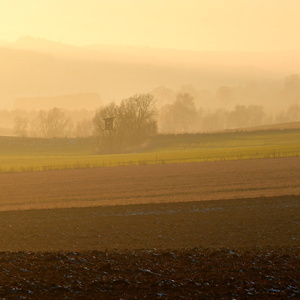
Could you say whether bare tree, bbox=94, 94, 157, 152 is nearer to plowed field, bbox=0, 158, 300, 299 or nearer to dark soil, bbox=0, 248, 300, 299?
plowed field, bbox=0, 158, 300, 299

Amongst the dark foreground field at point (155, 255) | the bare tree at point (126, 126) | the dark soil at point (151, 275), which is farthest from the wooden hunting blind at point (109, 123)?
the dark soil at point (151, 275)

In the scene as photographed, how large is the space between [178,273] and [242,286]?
67.3 inches

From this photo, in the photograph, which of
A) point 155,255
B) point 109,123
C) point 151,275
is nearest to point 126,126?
point 109,123

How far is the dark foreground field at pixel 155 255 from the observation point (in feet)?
37.0

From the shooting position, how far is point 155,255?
48.3ft

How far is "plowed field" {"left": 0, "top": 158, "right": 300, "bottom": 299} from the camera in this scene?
11562 mm

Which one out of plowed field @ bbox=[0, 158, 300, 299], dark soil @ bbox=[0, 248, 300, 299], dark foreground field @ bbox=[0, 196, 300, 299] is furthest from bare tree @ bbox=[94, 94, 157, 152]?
dark soil @ bbox=[0, 248, 300, 299]

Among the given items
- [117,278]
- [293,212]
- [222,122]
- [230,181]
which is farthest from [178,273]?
[222,122]

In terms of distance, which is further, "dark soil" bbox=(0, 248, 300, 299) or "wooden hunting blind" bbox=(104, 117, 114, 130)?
"wooden hunting blind" bbox=(104, 117, 114, 130)

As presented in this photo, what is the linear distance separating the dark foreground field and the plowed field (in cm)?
2

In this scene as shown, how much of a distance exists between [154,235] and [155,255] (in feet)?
20.4

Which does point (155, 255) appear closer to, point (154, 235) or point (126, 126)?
point (154, 235)

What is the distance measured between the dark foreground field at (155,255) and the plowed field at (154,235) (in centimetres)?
2

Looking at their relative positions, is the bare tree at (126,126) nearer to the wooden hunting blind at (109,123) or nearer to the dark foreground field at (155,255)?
the wooden hunting blind at (109,123)
